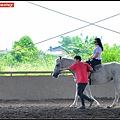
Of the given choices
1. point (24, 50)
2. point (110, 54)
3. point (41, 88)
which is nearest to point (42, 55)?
point (24, 50)

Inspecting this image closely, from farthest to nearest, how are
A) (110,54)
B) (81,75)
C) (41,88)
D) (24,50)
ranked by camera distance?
(110,54)
(24,50)
(41,88)
(81,75)

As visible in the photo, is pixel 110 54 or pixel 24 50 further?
pixel 110 54

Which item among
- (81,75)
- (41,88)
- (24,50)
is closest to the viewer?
(81,75)

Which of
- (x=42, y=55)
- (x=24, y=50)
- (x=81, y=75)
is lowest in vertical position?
(x=81, y=75)

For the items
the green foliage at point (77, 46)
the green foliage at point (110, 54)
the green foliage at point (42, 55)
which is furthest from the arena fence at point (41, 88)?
the green foliage at point (110, 54)

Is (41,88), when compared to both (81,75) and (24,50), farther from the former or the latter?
(81,75)

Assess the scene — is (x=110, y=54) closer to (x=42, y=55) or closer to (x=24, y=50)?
(x=42, y=55)

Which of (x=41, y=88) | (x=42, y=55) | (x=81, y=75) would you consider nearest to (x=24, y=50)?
(x=42, y=55)

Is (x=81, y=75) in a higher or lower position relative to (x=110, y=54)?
lower

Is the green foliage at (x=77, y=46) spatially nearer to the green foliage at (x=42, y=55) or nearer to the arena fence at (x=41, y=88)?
the green foliage at (x=42, y=55)

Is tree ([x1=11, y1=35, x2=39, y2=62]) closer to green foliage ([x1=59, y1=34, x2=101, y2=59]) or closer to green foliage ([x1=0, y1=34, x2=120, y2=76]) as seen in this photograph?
green foliage ([x1=0, y1=34, x2=120, y2=76])

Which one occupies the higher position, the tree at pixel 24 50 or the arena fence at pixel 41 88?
the tree at pixel 24 50

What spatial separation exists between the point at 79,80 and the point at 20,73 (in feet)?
12.3

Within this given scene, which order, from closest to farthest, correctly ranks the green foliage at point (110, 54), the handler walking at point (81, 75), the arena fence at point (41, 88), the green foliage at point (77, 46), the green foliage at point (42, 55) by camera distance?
the handler walking at point (81, 75), the arena fence at point (41, 88), the green foliage at point (42, 55), the green foliage at point (77, 46), the green foliage at point (110, 54)
